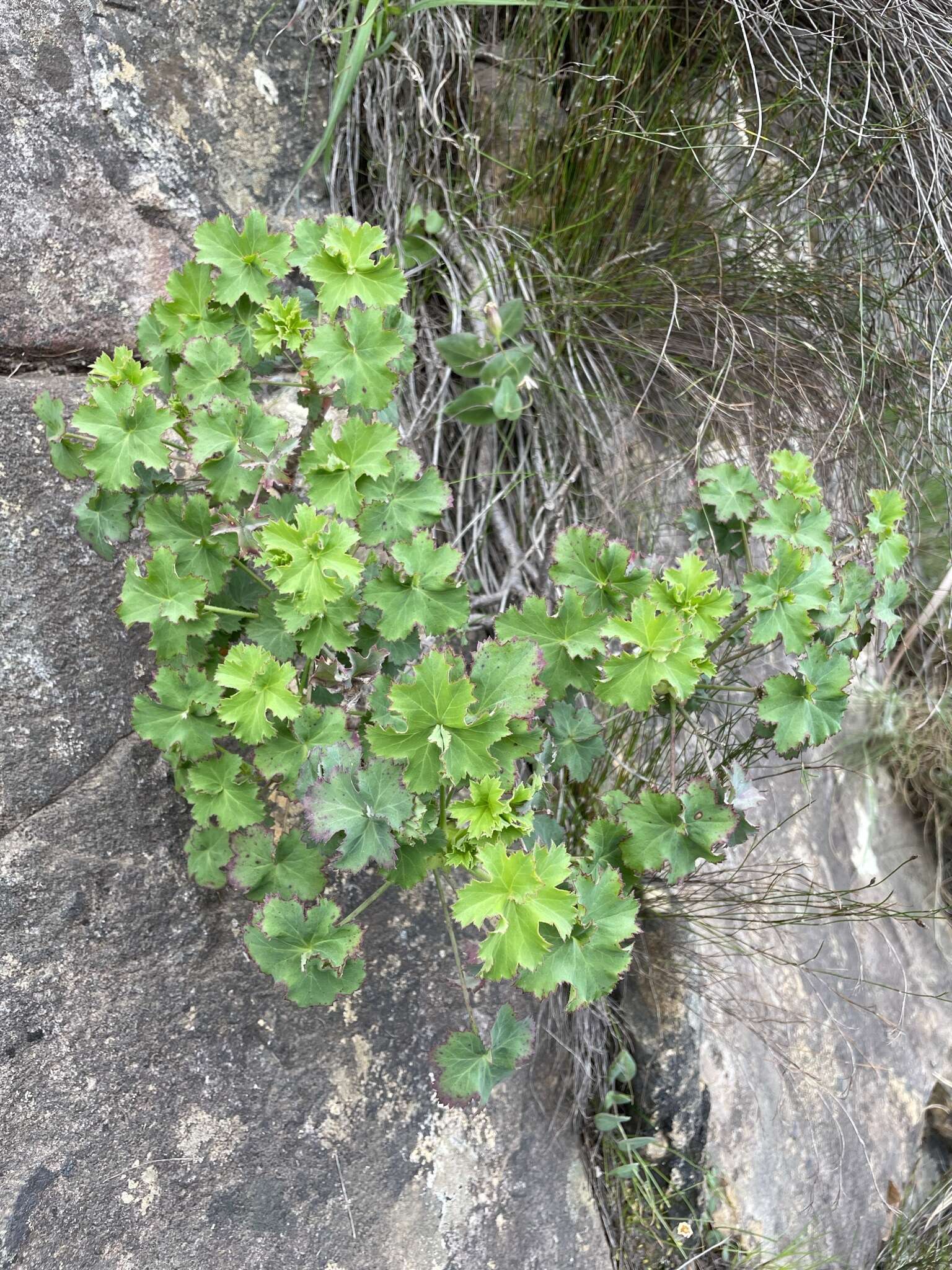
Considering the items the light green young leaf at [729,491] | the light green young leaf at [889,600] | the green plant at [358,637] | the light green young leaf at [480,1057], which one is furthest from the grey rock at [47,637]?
the light green young leaf at [889,600]

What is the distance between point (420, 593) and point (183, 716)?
1.22ft

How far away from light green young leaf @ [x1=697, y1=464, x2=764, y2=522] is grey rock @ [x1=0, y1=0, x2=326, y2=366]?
92 centimetres

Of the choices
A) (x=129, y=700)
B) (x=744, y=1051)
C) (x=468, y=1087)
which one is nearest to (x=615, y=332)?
(x=129, y=700)

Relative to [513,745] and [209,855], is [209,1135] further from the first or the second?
[513,745]

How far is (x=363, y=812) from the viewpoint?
1.23m

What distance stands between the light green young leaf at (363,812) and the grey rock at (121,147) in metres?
0.88

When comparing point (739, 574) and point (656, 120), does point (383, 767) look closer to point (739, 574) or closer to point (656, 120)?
point (739, 574)

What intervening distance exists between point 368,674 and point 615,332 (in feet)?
2.91

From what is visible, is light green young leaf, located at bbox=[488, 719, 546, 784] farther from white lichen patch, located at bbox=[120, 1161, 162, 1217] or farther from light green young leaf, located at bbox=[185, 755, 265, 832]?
white lichen patch, located at bbox=[120, 1161, 162, 1217]

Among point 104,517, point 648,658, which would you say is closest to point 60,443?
point 104,517

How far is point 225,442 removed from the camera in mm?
1297

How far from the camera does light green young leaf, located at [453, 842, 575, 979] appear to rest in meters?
1.08

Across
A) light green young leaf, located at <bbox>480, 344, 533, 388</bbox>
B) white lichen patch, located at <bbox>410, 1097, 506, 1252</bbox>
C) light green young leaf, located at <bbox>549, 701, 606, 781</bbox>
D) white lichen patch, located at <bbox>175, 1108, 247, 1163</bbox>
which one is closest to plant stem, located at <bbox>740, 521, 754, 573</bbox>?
light green young leaf, located at <bbox>549, 701, 606, 781</bbox>

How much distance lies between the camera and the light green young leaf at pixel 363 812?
1209mm
